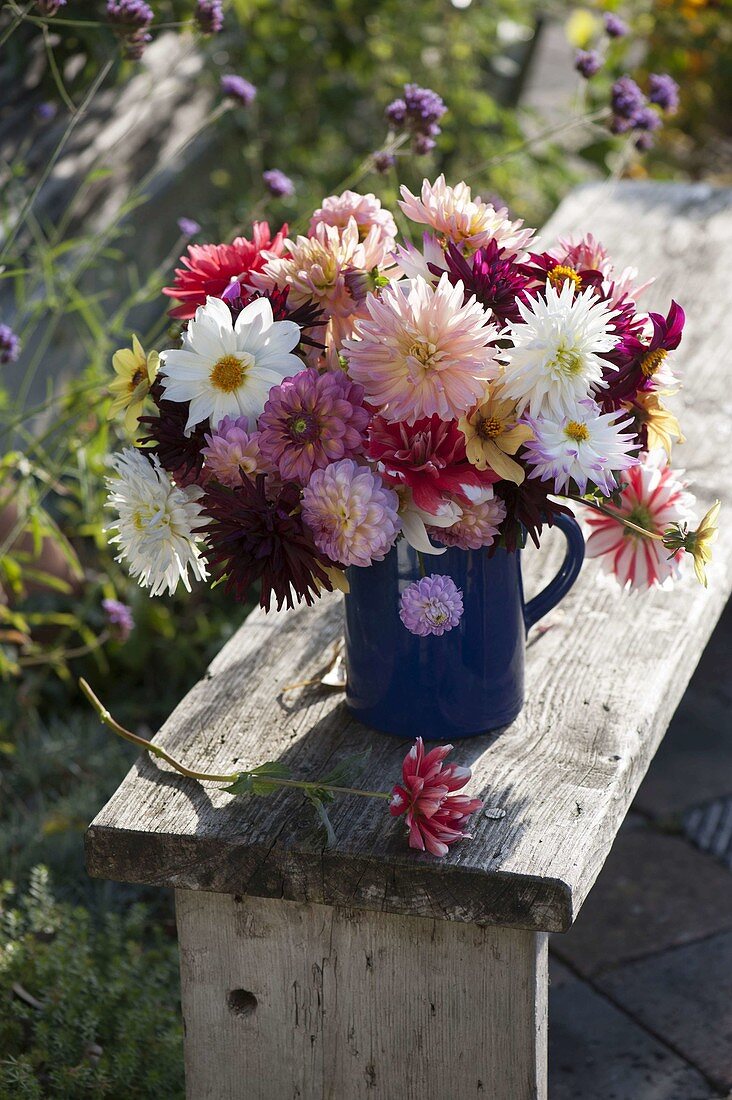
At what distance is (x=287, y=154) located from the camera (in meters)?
3.70

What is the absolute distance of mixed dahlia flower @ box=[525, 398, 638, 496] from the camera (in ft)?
3.72

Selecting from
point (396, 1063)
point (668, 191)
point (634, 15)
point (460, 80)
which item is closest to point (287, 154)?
point (460, 80)

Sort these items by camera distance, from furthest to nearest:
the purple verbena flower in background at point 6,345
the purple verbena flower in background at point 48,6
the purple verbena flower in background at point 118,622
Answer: the purple verbena flower in background at point 118,622, the purple verbena flower in background at point 6,345, the purple verbena flower in background at point 48,6

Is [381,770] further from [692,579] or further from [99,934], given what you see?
[99,934]

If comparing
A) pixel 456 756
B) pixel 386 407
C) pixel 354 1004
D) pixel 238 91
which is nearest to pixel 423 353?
pixel 386 407

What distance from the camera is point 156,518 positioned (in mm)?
1194

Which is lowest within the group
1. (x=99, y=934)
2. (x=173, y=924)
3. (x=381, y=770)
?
(x=173, y=924)

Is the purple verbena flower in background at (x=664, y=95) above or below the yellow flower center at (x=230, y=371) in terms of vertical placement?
below

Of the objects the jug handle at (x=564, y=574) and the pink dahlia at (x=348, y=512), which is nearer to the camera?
the pink dahlia at (x=348, y=512)

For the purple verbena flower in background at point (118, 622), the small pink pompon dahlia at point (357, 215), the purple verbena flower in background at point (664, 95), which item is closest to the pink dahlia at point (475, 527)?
the small pink pompon dahlia at point (357, 215)

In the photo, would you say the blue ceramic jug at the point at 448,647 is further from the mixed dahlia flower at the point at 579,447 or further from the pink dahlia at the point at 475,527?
the mixed dahlia flower at the point at 579,447

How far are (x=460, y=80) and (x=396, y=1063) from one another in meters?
3.27

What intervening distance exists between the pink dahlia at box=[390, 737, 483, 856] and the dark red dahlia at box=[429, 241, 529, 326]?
42 centimetres

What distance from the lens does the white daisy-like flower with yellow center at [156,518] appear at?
1.20 metres
